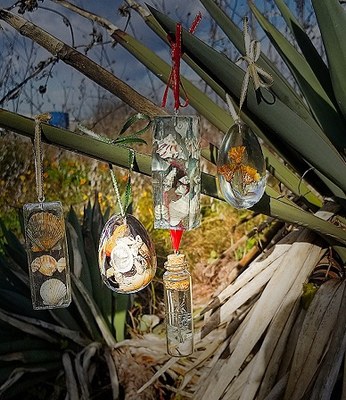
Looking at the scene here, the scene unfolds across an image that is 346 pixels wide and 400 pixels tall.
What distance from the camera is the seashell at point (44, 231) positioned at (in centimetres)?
79

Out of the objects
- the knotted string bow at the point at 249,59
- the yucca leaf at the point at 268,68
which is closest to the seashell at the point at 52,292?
the knotted string bow at the point at 249,59

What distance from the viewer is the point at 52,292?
823 mm

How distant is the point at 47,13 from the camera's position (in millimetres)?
1989

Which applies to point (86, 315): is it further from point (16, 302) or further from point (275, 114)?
point (275, 114)

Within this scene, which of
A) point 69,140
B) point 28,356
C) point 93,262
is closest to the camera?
point 69,140

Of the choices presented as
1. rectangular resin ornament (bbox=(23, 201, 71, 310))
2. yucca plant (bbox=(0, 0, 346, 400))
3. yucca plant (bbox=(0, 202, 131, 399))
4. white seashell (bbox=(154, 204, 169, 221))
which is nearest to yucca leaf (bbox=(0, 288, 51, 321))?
yucca plant (bbox=(0, 202, 131, 399))

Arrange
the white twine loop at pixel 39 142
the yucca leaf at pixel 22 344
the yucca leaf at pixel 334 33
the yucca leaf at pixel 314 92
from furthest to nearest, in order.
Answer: the yucca leaf at pixel 22 344 → the yucca leaf at pixel 314 92 → the yucca leaf at pixel 334 33 → the white twine loop at pixel 39 142

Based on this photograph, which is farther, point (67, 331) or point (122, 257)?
point (67, 331)

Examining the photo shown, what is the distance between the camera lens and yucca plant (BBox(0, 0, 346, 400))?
0.83 meters

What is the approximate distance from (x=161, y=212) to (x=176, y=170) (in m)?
0.06

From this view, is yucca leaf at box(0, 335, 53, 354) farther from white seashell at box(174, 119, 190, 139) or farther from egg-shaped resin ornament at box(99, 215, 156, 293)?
white seashell at box(174, 119, 190, 139)

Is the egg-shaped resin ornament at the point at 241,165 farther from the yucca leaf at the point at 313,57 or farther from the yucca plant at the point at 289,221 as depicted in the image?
the yucca leaf at the point at 313,57

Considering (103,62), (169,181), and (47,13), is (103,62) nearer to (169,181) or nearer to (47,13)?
(47,13)

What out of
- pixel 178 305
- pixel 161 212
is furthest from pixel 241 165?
pixel 178 305
